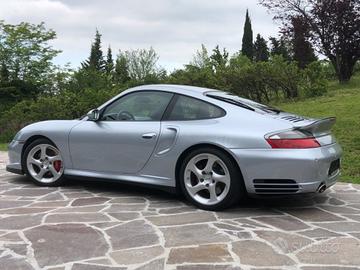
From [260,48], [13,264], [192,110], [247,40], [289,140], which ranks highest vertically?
[247,40]

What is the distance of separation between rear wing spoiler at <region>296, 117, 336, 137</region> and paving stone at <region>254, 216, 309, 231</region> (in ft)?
2.97

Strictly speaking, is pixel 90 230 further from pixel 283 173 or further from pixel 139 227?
pixel 283 173

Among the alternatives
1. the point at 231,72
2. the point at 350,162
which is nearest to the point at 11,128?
the point at 231,72

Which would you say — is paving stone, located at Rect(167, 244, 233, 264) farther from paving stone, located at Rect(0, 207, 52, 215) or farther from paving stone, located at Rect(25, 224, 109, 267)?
paving stone, located at Rect(0, 207, 52, 215)

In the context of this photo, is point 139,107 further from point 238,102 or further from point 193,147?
point 238,102

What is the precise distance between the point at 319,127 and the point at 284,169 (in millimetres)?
742

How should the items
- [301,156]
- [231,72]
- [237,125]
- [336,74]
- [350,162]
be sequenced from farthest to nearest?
[336,74], [231,72], [350,162], [237,125], [301,156]

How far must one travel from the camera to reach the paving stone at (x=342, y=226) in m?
4.80

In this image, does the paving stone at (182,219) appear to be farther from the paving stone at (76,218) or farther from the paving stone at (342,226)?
the paving stone at (342,226)

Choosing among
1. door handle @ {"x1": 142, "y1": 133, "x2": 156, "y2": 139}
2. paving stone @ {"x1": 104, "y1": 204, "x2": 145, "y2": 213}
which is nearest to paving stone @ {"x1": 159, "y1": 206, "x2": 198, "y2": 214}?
paving stone @ {"x1": 104, "y1": 204, "x2": 145, "y2": 213}

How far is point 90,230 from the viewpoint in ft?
15.5

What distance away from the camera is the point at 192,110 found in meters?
5.80

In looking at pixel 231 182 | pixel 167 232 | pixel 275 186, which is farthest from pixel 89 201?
pixel 275 186

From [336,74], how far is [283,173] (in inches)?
695
